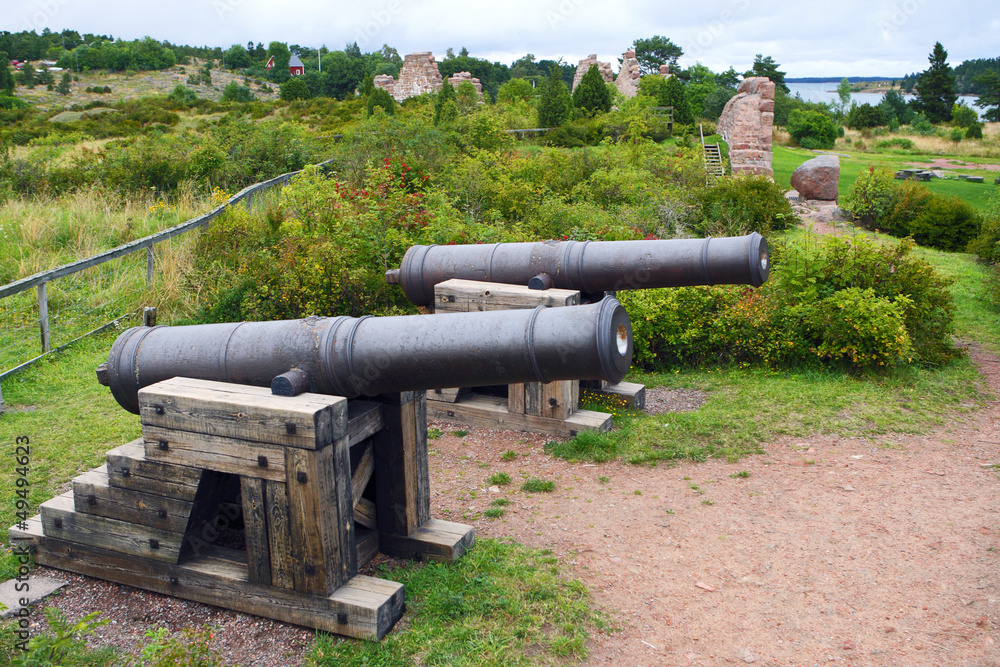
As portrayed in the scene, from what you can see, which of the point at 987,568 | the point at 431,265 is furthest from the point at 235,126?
the point at 987,568

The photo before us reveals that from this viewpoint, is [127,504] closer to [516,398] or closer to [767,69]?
[516,398]

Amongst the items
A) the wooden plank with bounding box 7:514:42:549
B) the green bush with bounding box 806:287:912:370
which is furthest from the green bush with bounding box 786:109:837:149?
the wooden plank with bounding box 7:514:42:549

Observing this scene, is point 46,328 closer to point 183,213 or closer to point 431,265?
point 431,265

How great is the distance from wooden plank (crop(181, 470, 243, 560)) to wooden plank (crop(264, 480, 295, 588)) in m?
0.37

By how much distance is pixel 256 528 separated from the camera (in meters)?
3.29

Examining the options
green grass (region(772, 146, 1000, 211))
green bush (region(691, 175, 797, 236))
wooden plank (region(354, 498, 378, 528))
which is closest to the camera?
wooden plank (region(354, 498, 378, 528))

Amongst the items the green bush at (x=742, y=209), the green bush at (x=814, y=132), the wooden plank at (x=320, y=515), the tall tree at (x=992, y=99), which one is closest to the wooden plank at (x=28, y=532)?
the wooden plank at (x=320, y=515)

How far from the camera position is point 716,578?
12.4ft

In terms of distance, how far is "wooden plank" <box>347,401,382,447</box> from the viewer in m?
3.49

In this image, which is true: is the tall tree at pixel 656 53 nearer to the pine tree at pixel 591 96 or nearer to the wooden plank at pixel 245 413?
the pine tree at pixel 591 96

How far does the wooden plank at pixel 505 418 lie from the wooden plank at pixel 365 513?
2116 millimetres

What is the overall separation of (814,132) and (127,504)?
101 feet

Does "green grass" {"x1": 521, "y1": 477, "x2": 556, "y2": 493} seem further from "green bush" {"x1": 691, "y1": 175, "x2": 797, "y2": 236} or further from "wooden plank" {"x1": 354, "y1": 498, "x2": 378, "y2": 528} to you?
"green bush" {"x1": 691, "y1": 175, "x2": 797, "y2": 236}

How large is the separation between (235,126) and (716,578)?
16.1 meters
